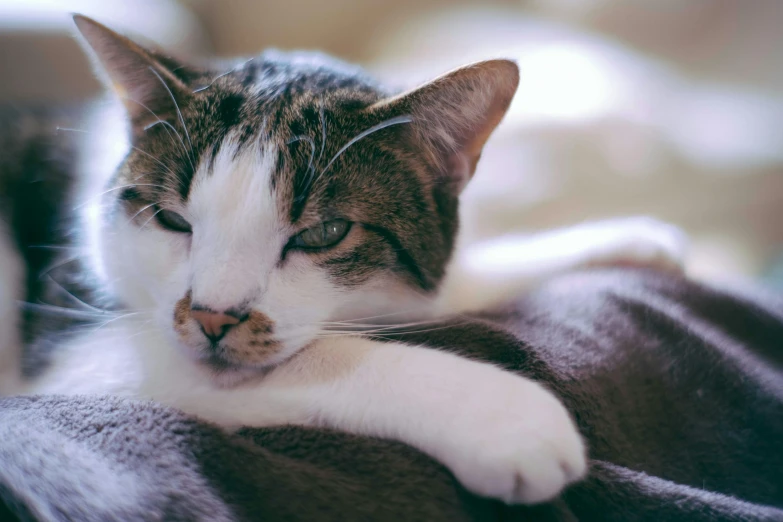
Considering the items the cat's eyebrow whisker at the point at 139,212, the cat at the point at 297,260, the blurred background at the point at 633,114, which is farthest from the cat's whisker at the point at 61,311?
the blurred background at the point at 633,114

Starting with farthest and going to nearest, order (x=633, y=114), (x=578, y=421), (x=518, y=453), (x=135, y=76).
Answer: (x=633, y=114) → (x=135, y=76) → (x=578, y=421) → (x=518, y=453)

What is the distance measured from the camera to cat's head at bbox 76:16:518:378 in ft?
2.15

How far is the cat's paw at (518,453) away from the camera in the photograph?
48cm

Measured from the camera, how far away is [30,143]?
46.7 inches

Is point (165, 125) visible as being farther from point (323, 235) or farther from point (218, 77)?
point (323, 235)

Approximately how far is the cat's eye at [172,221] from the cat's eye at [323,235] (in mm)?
173

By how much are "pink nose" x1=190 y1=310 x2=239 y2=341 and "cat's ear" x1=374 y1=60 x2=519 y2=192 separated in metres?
0.37

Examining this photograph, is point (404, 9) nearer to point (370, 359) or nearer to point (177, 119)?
point (177, 119)

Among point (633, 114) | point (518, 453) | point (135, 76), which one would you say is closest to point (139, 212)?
point (135, 76)

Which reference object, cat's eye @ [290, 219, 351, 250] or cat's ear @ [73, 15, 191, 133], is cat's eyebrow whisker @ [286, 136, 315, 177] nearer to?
cat's eye @ [290, 219, 351, 250]

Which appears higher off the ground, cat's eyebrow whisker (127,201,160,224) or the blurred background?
the blurred background

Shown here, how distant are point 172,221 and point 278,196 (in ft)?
0.64

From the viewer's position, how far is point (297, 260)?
71 centimetres

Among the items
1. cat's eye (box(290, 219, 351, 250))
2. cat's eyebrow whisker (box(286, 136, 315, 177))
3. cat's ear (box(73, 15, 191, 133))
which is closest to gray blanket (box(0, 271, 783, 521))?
cat's eye (box(290, 219, 351, 250))
